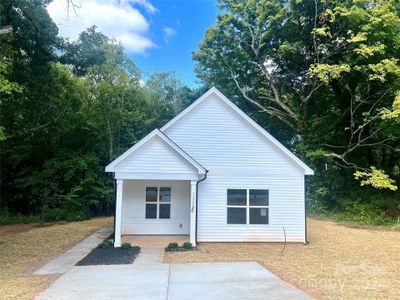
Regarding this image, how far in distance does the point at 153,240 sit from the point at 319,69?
14739 mm

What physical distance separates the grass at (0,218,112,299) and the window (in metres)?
2.97

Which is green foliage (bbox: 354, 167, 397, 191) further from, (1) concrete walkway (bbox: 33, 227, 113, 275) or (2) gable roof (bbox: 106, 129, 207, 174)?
(1) concrete walkway (bbox: 33, 227, 113, 275)

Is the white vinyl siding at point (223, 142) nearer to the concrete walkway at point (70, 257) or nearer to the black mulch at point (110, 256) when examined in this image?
the black mulch at point (110, 256)

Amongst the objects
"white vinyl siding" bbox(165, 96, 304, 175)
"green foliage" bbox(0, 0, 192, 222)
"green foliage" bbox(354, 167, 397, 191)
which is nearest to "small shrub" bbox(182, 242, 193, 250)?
"white vinyl siding" bbox(165, 96, 304, 175)

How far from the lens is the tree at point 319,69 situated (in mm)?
22469

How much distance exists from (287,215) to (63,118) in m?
15.3

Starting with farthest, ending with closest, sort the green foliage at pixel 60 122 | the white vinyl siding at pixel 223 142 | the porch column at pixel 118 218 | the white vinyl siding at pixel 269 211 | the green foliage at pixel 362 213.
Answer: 1. the green foliage at pixel 362 213
2. the green foliage at pixel 60 122
3. the white vinyl siding at pixel 223 142
4. the white vinyl siding at pixel 269 211
5. the porch column at pixel 118 218

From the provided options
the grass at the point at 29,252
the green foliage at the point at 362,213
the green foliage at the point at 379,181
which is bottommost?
the grass at the point at 29,252

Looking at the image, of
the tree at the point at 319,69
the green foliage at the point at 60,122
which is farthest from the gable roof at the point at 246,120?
the tree at the point at 319,69

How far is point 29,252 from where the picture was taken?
12.0 metres

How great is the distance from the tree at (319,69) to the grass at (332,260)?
7932 mm

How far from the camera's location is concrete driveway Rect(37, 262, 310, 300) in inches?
271

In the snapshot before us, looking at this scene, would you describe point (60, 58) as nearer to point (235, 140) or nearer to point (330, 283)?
point (235, 140)

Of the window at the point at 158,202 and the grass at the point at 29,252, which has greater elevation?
the window at the point at 158,202
